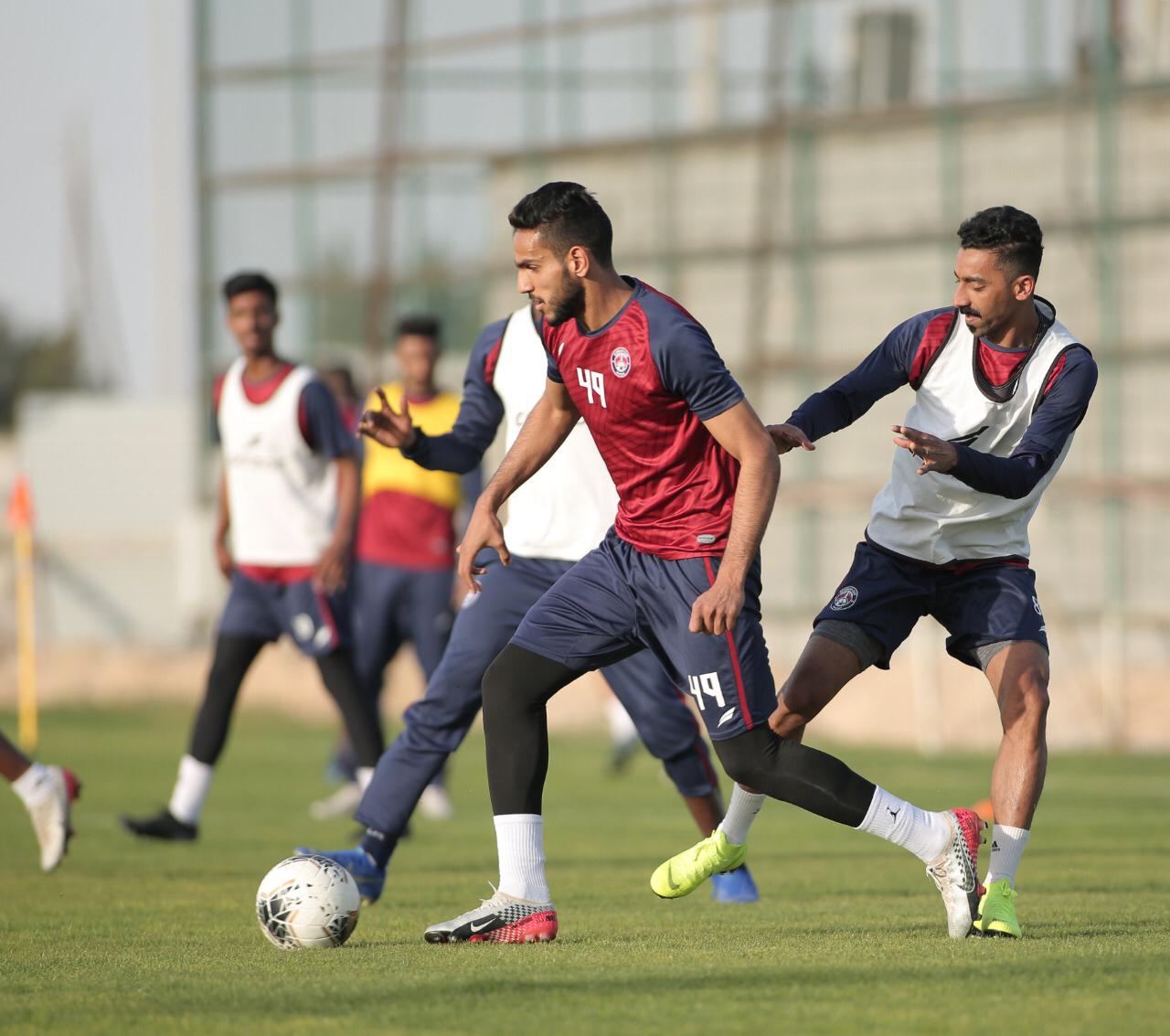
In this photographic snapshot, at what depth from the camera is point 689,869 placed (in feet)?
21.4

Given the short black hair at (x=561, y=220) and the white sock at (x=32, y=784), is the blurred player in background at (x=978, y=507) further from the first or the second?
the white sock at (x=32, y=784)

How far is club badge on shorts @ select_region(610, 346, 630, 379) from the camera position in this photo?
19.9ft

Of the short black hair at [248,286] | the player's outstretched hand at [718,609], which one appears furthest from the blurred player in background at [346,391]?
the player's outstretched hand at [718,609]

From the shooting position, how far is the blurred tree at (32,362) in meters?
66.9

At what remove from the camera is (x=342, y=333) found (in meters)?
28.9

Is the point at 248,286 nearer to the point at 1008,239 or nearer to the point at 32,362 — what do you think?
the point at 1008,239

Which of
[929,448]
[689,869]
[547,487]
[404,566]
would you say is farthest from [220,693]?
[929,448]

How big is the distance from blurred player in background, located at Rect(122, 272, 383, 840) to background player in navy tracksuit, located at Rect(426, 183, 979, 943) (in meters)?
3.55

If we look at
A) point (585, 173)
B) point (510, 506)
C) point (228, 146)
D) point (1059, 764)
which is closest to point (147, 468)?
point (228, 146)

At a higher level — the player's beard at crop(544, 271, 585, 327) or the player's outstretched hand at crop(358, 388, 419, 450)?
the player's beard at crop(544, 271, 585, 327)

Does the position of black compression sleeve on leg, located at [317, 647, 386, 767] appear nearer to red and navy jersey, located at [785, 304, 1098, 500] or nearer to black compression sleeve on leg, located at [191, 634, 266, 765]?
black compression sleeve on leg, located at [191, 634, 266, 765]

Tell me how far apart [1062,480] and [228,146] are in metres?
15.4

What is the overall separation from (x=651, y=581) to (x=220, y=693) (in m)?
4.23

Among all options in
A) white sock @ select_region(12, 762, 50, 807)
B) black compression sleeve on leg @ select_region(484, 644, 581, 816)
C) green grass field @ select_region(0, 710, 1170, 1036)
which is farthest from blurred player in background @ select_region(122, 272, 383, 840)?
black compression sleeve on leg @ select_region(484, 644, 581, 816)
